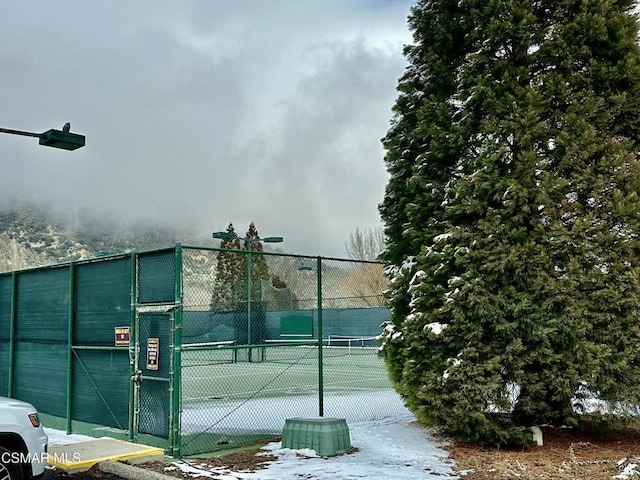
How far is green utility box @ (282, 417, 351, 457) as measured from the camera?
851 centimetres

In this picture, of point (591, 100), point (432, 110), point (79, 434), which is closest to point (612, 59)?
point (591, 100)

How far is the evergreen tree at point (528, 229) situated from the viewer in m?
8.41

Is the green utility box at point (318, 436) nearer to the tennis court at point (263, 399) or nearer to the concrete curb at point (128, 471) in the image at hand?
the tennis court at point (263, 399)

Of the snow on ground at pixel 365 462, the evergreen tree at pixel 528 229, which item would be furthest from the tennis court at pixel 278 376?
the evergreen tree at pixel 528 229

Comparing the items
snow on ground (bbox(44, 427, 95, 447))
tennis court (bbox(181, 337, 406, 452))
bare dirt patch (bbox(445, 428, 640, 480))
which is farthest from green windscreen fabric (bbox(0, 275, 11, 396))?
bare dirt patch (bbox(445, 428, 640, 480))

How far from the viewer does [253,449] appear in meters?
9.10

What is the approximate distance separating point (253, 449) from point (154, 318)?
2.21m

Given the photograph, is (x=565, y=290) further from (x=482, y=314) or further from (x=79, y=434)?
(x=79, y=434)

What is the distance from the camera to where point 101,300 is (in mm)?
10266

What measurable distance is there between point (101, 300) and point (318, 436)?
4.03m

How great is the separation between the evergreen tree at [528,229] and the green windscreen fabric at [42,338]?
5.68 m

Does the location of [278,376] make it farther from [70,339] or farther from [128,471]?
[128,471]

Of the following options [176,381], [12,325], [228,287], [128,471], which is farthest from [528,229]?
[228,287]

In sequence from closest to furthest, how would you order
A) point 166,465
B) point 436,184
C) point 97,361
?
point 166,465, point 436,184, point 97,361
